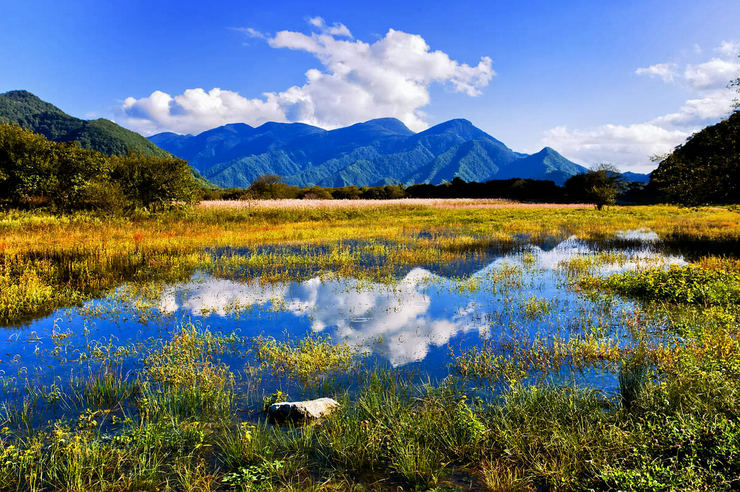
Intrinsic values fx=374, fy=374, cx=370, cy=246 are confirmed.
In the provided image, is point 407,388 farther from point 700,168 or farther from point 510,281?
point 700,168

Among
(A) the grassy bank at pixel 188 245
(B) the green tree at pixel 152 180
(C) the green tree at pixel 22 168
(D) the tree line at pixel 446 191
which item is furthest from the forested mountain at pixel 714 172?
(C) the green tree at pixel 22 168

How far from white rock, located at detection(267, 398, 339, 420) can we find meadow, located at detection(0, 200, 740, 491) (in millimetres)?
172

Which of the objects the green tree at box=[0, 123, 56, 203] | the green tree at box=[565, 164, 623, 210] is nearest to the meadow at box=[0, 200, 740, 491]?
the green tree at box=[0, 123, 56, 203]

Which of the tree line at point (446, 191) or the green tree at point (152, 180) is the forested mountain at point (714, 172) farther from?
the green tree at point (152, 180)

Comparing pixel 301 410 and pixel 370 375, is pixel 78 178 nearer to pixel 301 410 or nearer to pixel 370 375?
pixel 370 375

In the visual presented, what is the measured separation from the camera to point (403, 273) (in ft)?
47.9

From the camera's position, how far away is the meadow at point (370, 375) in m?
4.05

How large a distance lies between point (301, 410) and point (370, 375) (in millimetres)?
1675

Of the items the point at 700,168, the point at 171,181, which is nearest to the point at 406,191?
the point at 171,181

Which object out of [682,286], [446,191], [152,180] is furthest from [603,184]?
[152,180]

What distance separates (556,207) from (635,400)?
173ft

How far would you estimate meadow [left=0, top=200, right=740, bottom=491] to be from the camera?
159 inches

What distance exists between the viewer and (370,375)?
6.44 metres

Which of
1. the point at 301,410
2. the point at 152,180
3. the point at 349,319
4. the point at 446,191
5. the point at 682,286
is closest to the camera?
the point at 301,410
